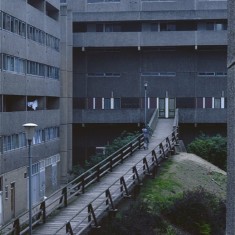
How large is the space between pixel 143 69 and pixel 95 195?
109ft

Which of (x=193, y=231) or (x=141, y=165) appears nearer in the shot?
(x=193, y=231)

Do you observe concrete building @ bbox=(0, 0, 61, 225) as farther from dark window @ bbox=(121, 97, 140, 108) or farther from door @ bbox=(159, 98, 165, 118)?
door @ bbox=(159, 98, 165, 118)

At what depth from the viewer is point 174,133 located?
145ft

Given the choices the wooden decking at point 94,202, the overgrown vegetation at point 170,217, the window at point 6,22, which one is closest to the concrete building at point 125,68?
the window at point 6,22

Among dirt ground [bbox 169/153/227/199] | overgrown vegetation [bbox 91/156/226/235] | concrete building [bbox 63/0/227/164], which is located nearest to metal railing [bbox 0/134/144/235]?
overgrown vegetation [bbox 91/156/226/235]

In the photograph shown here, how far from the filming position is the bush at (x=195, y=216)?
26734 millimetres

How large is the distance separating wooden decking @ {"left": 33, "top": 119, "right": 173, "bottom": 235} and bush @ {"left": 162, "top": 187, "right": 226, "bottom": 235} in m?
2.30

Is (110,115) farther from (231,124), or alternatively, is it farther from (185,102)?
(231,124)

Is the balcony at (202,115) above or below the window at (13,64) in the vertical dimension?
below

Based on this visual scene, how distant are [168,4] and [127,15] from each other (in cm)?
488

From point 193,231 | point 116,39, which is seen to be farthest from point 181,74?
point 193,231

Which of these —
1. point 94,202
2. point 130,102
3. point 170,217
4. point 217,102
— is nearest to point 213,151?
point 217,102

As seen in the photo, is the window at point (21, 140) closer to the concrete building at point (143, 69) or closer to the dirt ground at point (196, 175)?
the dirt ground at point (196, 175)

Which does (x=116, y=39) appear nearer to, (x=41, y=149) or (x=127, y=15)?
(x=127, y=15)
